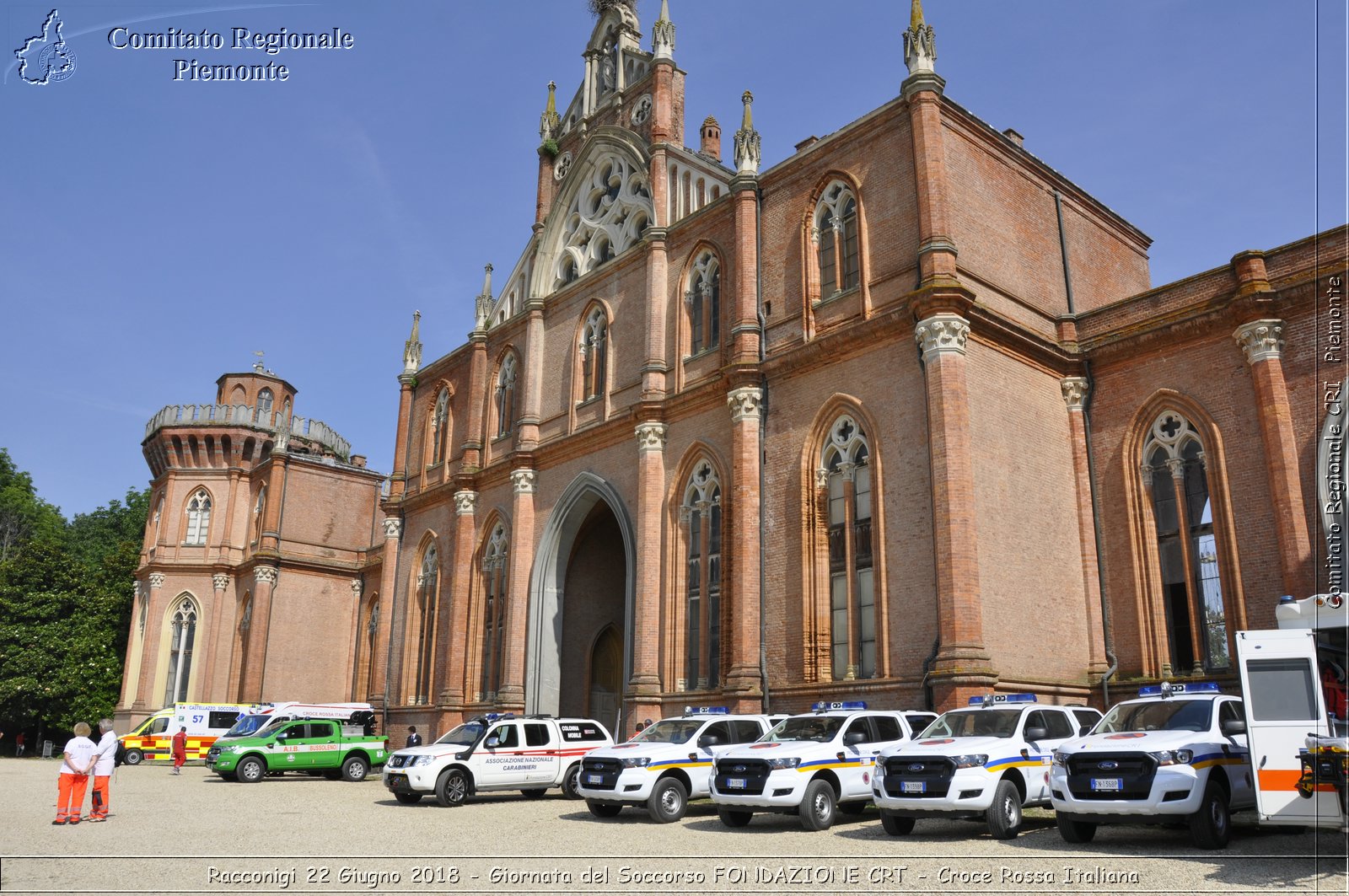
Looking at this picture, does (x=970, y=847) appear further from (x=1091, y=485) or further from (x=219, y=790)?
(x=219, y=790)

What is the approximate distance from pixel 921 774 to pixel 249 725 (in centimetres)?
2245

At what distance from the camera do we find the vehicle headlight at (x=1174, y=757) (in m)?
11.8

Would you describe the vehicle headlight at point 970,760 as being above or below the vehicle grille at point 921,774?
above

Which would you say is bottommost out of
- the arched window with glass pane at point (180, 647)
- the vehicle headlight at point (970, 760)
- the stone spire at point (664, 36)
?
the vehicle headlight at point (970, 760)

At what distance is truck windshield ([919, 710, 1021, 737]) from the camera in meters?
14.3

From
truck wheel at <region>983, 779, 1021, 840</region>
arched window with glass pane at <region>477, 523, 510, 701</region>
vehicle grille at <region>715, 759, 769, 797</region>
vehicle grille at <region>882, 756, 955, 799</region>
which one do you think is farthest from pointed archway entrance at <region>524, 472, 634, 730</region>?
truck wheel at <region>983, 779, 1021, 840</region>

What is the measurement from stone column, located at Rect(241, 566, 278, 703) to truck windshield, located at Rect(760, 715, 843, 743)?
34899 mm

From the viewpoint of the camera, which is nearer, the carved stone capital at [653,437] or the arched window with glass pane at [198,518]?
the carved stone capital at [653,437]

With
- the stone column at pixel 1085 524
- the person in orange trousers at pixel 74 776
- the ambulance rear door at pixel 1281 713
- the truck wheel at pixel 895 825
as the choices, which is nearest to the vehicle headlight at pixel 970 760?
A: the truck wheel at pixel 895 825

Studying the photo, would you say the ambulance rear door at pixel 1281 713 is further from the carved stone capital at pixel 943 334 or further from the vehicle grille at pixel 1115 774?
the carved stone capital at pixel 943 334

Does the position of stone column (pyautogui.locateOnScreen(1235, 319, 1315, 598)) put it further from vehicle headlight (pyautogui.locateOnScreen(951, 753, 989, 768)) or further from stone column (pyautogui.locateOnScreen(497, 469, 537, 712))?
stone column (pyautogui.locateOnScreen(497, 469, 537, 712))

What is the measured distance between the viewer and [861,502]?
2284 centimetres

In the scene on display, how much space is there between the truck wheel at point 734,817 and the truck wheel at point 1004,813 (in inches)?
147

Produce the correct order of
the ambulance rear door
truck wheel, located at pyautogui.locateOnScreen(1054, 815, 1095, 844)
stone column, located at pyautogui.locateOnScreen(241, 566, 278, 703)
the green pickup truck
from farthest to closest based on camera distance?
stone column, located at pyautogui.locateOnScreen(241, 566, 278, 703)
the green pickup truck
truck wheel, located at pyautogui.locateOnScreen(1054, 815, 1095, 844)
the ambulance rear door
